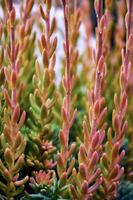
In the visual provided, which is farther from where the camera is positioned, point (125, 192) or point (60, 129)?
point (125, 192)

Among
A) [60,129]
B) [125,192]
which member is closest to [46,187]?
[60,129]

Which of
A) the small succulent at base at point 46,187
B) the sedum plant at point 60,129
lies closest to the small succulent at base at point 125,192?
the sedum plant at point 60,129

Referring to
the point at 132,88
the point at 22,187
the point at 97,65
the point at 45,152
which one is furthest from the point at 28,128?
the point at 132,88

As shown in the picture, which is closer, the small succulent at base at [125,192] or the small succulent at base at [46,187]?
the small succulent at base at [46,187]

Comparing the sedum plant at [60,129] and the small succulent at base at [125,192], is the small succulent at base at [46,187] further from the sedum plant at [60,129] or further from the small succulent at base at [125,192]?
the small succulent at base at [125,192]

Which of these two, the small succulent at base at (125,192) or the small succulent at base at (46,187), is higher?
the small succulent at base at (46,187)

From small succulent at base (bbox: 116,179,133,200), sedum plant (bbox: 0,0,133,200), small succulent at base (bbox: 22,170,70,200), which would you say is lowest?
small succulent at base (bbox: 116,179,133,200)

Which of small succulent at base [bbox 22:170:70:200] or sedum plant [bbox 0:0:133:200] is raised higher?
sedum plant [bbox 0:0:133:200]

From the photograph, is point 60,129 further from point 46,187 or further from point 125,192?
point 125,192

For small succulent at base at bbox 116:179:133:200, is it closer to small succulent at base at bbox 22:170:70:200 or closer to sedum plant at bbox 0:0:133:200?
sedum plant at bbox 0:0:133:200

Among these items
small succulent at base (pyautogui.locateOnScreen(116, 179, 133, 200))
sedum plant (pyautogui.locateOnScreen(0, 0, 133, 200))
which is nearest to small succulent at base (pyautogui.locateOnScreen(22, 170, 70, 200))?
sedum plant (pyautogui.locateOnScreen(0, 0, 133, 200))

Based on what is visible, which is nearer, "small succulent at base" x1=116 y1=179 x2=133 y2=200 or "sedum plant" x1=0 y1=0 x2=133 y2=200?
"sedum plant" x1=0 y1=0 x2=133 y2=200

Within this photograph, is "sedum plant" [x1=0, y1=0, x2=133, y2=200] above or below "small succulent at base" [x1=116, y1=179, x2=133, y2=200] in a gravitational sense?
above
